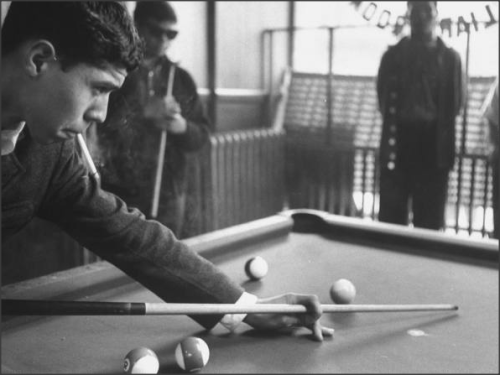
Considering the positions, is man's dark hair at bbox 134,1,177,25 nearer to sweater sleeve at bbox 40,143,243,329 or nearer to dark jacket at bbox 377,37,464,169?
dark jacket at bbox 377,37,464,169

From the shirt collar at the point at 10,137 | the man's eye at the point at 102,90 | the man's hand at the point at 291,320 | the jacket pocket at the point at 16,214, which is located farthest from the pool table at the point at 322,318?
the man's eye at the point at 102,90

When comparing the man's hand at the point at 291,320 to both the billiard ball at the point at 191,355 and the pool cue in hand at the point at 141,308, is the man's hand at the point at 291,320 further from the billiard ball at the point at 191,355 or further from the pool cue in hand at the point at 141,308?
the billiard ball at the point at 191,355

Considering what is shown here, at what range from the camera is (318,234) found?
6.79ft

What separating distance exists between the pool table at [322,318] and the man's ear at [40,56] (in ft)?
1.55

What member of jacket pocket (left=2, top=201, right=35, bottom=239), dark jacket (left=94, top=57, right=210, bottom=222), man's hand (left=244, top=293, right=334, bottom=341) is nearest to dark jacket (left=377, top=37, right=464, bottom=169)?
dark jacket (left=94, top=57, right=210, bottom=222)

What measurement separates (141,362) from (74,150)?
18.8 inches

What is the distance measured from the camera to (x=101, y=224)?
4.28 ft

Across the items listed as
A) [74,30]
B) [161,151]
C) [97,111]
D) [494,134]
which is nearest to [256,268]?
[97,111]

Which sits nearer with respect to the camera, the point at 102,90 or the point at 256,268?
the point at 102,90

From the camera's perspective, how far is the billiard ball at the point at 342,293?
1.42 m

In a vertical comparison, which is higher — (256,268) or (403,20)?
(403,20)

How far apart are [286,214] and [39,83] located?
1.23 metres

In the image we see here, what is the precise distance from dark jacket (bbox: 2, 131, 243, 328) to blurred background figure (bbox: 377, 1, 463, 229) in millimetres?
2448

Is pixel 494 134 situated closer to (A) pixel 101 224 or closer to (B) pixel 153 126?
(B) pixel 153 126
